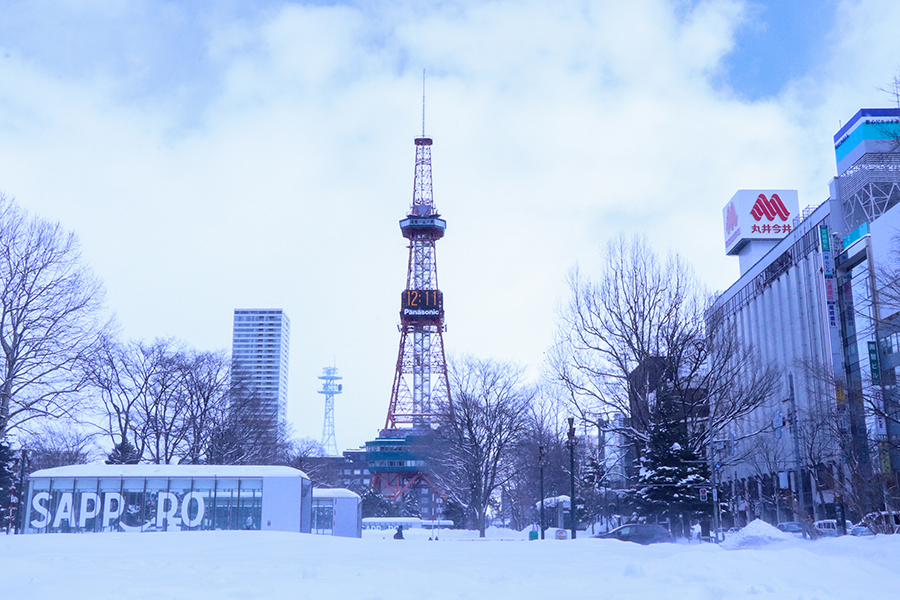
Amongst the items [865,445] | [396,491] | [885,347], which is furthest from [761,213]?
[396,491]

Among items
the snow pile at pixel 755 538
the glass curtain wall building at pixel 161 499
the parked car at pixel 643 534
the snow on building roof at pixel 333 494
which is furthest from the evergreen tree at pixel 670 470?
the snow on building roof at pixel 333 494

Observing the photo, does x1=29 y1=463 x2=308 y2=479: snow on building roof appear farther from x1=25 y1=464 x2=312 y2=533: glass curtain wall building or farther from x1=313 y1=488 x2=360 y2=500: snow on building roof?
x1=313 y1=488 x2=360 y2=500: snow on building roof

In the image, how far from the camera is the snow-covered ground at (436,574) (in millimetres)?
8617

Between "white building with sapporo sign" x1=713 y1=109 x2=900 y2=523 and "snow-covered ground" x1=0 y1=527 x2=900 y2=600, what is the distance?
30.2 metres

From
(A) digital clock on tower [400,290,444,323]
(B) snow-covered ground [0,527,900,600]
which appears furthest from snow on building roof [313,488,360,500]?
(A) digital clock on tower [400,290,444,323]

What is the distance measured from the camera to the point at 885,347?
158 feet

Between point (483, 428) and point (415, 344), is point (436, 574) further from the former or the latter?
point (415, 344)

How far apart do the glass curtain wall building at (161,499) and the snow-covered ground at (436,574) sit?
1493cm

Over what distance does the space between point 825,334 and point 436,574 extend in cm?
5058

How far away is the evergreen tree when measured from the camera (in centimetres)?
3122

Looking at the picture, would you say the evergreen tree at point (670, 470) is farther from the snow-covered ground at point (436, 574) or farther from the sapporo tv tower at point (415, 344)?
the sapporo tv tower at point (415, 344)

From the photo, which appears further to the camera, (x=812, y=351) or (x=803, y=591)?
(x=812, y=351)

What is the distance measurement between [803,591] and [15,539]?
1601 cm

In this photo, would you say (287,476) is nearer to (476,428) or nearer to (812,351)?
(476,428)
